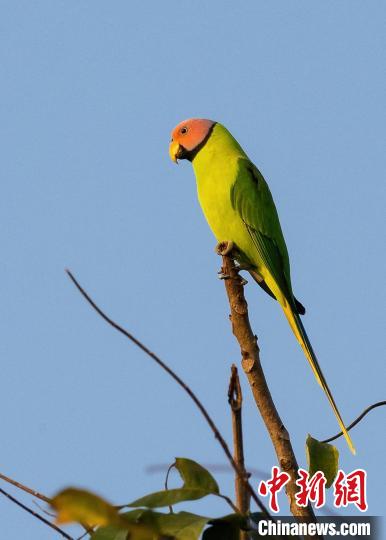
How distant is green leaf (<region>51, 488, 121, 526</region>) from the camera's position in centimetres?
73

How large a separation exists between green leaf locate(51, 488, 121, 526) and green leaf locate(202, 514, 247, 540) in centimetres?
69

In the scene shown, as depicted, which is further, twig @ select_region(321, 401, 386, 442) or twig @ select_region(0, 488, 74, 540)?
twig @ select_region(321, 401, 386, 442)

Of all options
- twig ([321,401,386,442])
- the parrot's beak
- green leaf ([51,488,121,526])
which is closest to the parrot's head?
the parrot's beak

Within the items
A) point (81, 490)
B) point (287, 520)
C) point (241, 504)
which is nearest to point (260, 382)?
point (287, 520)

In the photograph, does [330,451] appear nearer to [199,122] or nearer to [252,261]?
[252,261]

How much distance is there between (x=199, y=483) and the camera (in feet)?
5.05

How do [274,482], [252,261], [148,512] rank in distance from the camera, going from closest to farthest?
[148,512]
[274,482]
[252,261]

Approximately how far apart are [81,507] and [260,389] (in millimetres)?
1496

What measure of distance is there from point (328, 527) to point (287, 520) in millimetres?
113

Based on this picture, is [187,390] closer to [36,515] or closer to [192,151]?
[36,515]

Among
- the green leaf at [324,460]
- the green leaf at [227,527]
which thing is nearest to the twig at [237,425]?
the green leaf at [227,527]

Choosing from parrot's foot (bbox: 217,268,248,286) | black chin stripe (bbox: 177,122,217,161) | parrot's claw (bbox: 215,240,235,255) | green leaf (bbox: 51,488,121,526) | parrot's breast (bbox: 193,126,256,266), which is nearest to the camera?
green leaf (bbox: 51,488,121,526)

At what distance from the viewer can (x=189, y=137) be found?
5453mm

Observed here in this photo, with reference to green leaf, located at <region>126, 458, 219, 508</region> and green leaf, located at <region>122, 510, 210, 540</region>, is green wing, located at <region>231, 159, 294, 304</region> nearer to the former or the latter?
green leaf, located at <region>126, 458, 219, 508</region>
